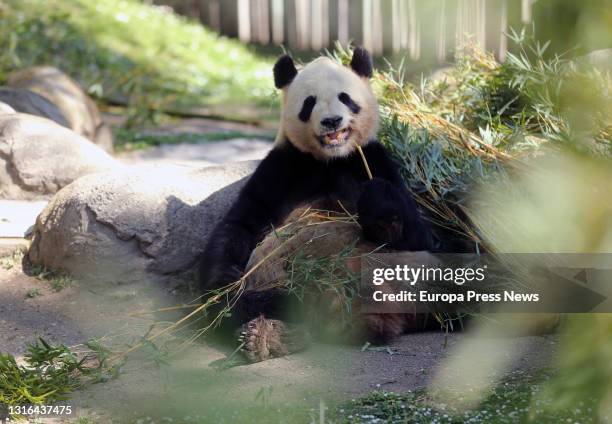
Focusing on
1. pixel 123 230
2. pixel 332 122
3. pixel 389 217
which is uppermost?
pixel 332 122

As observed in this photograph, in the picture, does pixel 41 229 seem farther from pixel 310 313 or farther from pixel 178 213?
pixel 310 313

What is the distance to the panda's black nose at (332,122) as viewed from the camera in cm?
454

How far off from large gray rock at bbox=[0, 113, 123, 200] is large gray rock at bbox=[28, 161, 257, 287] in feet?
2.89

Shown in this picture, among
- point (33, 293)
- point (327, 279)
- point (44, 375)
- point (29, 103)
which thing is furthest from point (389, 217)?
point (29, 103)

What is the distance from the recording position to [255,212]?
191 inches

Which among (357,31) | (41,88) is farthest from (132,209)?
(357,31)

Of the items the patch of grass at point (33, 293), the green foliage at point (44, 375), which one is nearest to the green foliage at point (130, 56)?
the patch of grass at point (33, 293)

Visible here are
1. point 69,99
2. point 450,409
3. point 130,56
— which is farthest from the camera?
point 130,56

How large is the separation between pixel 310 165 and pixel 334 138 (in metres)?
0.32

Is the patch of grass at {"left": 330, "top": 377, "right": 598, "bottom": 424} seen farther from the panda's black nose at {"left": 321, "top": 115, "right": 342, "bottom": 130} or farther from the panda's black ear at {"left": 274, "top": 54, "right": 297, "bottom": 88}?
the panda's black ear at {"left": 274, "top": 54, "right": 297, "bottom": 88}

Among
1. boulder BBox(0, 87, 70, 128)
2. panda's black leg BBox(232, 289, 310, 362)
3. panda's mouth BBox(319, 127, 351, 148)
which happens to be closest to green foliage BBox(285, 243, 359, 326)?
panda's black leg BBox(232, 289, 310, 362)

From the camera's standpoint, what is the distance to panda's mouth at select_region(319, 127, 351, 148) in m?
4.60

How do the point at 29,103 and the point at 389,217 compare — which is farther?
the point at 29,103

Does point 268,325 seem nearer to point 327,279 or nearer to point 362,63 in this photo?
Result: point 327,279
